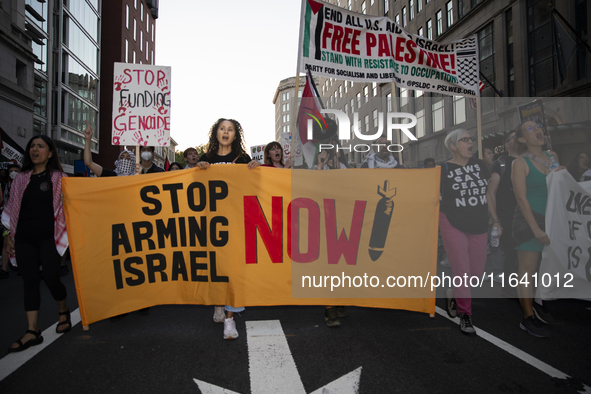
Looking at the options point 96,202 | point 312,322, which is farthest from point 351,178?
point 96,202

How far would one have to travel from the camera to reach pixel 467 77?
271 inches

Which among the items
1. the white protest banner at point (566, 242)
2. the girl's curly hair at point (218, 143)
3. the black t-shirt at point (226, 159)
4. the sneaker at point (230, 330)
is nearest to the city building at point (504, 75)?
the white protest banner at point (566, 242)

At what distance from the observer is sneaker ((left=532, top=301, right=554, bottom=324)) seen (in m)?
4.02

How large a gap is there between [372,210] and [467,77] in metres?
4.39

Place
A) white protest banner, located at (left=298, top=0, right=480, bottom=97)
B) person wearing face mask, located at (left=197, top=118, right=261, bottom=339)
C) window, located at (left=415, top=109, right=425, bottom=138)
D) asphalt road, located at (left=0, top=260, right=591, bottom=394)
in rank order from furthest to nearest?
window, located at (left=415, top=109, right=425, bottom=138)
white protest banner, located at (left=298, top=0, right=480, bottom=97)
person wearing face mask, located at (left=197, top=118, right=261, bottom=339)
asphalt road, located at (left=0, top=260, right=591, bottom=394)

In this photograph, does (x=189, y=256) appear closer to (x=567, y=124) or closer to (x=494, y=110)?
(x=567, y=124)

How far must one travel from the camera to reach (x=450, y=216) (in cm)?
392

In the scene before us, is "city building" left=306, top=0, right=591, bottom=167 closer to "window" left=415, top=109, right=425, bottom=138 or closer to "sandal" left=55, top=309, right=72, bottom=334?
"window" left=415, top=109, right=425, bottom=138

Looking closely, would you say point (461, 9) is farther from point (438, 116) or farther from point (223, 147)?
point (223, 147)

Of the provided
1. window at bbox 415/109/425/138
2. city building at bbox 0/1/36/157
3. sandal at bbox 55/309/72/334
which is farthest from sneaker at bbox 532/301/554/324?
window at bbox 415/109/425/138

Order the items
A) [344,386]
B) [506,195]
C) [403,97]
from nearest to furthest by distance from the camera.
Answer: [344,386] < [506,195] < [403,97]

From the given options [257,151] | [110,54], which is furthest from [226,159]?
[110,54]

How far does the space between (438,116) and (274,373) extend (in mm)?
27936

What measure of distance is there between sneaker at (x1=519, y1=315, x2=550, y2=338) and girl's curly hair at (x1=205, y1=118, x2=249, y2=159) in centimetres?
334
